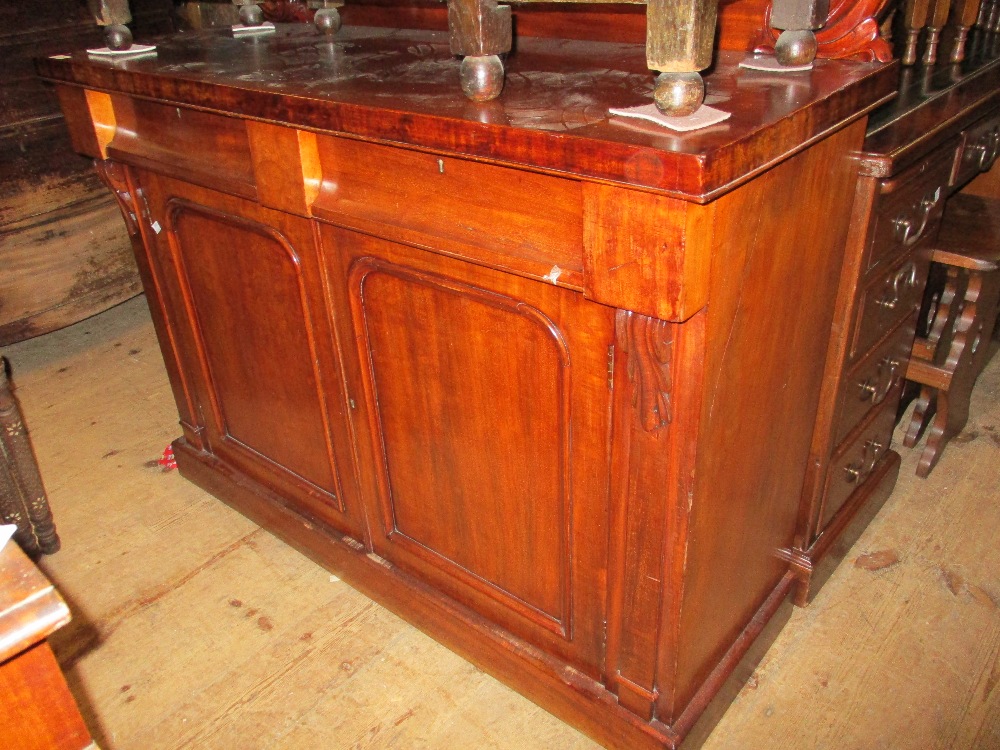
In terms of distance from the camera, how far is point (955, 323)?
7.14 ft

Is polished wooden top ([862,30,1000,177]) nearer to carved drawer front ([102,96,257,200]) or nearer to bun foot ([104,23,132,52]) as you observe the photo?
carved drawer front ([102,96,257,200])

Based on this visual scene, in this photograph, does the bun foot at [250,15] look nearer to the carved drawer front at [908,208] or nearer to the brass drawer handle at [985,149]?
the carved drawer front at [908,208]

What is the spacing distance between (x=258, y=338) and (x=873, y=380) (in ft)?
4.38

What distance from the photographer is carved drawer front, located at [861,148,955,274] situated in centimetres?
146

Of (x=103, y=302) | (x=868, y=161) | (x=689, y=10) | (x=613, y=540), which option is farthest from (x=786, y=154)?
(x=103, y=302)

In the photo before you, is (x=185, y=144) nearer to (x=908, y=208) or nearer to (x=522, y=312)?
(x=522, y=312)

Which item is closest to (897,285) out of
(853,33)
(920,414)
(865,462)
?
(865,462)

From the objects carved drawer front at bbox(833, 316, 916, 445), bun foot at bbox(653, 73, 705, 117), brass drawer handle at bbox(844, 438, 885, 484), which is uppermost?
bun foot at bbox(653, 73, 705, 117)

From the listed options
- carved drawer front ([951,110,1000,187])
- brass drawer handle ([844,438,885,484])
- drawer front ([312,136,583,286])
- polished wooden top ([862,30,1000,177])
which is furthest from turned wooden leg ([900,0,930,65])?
drawer front ([312,136,583,286])

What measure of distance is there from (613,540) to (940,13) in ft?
→ 5.17

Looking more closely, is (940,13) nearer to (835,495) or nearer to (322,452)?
(835,495)

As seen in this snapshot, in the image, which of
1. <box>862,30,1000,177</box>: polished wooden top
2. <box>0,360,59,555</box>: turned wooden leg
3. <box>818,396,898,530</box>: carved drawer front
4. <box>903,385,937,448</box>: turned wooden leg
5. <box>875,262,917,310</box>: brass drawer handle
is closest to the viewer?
<box>862,30,1000,177</box>: polished wooden top

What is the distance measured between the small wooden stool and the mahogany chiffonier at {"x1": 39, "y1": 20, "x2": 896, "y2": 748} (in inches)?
29.4

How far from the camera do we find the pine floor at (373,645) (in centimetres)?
158
